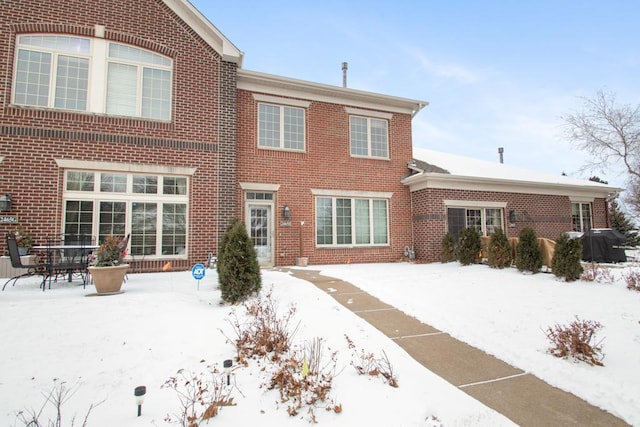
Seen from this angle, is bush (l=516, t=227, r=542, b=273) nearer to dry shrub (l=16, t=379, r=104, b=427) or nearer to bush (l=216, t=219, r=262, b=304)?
bush (l=216, t=219, r=262, b=304)

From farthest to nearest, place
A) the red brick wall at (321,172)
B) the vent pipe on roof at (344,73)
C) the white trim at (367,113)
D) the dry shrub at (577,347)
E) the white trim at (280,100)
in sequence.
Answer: the vent pipe on roof at (344,73) < the white trim at (367,113) < the white trim at (280,100) < the red brick wall at (321,172) < the dry shrub at (577,347)

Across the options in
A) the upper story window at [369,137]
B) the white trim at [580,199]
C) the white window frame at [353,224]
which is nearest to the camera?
the white window frame at [353,224]

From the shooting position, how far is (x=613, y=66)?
623 inches

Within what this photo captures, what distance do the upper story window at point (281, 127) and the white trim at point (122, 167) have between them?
114 inches

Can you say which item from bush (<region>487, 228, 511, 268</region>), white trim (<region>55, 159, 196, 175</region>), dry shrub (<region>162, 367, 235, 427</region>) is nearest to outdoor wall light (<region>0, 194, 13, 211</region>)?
white trim (<region>55, 159, 196, 175</region>)

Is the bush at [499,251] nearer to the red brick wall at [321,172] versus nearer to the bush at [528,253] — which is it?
the bush at [528,253]

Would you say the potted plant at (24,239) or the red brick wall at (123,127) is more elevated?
the red brick wall at (123,127)

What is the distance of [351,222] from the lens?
12539 mm

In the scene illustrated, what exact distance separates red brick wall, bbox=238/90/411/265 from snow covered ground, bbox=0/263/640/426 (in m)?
4.70

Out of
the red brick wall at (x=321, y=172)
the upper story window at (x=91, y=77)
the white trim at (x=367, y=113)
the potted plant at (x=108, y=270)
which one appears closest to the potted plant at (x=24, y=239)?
the upper story window at (x=91, y=77)

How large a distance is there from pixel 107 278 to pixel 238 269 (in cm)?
245

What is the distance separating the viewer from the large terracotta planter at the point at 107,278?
6000mm

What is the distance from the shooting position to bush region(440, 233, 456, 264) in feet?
38.1

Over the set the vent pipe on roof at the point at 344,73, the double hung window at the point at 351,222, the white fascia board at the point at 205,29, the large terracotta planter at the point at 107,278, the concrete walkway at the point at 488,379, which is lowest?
the concrete walkway at the point at 488,379
